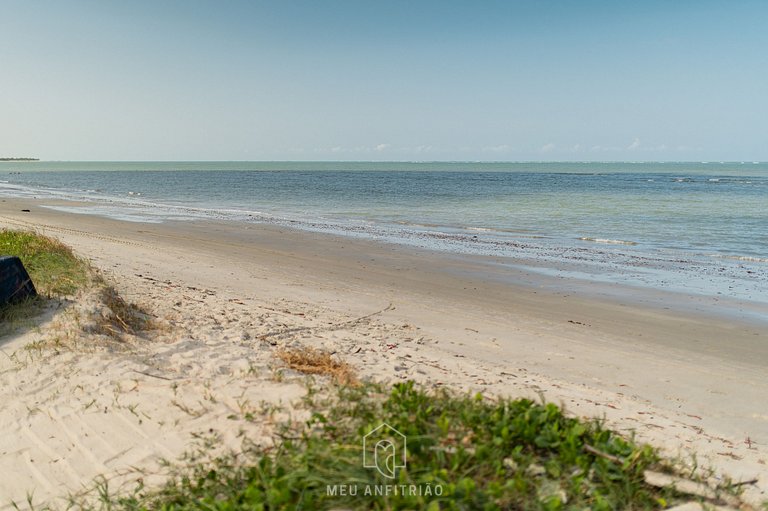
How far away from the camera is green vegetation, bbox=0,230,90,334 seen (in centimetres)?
607

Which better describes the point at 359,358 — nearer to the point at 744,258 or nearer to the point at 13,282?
the point at 13,282

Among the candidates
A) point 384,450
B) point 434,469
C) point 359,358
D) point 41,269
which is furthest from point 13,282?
point 434,469

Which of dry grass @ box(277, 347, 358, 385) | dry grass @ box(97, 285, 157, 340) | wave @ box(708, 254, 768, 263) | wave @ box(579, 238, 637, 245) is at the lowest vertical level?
wave @ box(708, 254, 768, 263)

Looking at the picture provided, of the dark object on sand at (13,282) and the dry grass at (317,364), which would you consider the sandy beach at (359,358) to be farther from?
the dark object on sand at (13,282)

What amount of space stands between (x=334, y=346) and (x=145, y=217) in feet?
67.6

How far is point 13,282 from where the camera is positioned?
20.1 ft

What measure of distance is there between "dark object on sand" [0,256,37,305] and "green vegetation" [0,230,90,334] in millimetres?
94

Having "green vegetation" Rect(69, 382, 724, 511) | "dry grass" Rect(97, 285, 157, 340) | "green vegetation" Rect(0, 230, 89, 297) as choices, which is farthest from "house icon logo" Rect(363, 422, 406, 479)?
"green vegetation" Rect(0, 230, 89, 297)

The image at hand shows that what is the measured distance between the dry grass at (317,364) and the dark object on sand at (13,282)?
3268 millimetres

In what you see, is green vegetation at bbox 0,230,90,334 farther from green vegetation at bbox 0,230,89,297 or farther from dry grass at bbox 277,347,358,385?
dry grass at bbox 277,347,358,385

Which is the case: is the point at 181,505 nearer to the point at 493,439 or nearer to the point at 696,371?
the point at 493,439

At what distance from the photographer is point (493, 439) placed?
10.4 feet

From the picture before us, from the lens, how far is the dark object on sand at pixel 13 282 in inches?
237

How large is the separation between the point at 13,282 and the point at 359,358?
4.08 m
